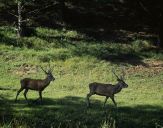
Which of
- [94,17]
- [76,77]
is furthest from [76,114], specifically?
[94,17]

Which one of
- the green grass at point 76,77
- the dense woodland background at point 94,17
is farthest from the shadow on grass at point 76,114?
the dense woodland background at point 94,17

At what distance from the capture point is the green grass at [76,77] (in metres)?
15.8

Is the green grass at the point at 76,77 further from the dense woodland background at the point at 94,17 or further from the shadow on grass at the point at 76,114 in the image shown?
the dense woodland background at the point at 94,17

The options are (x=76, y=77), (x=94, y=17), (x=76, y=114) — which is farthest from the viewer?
(x=94, y=17)

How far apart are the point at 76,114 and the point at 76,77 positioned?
6.73 meters

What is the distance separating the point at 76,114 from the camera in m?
16.1

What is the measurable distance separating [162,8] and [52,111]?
15.5m

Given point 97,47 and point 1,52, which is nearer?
point 1,52

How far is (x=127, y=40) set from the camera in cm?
2969

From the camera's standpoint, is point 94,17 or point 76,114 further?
point 94,17

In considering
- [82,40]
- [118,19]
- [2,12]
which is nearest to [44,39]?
[82,40]

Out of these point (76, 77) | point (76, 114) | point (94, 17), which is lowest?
point (76, 114)

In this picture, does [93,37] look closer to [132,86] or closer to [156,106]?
[132,86]

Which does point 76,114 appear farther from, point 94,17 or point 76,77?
point 94,17
